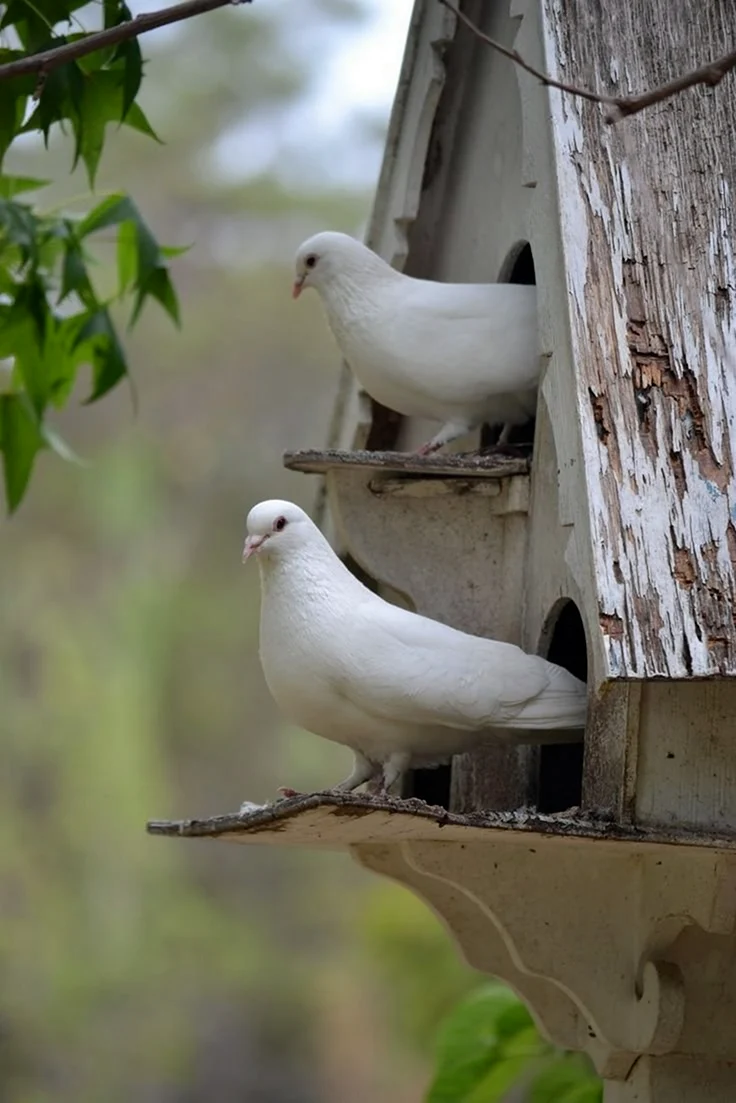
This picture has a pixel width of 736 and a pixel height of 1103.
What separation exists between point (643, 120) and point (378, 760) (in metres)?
0.99

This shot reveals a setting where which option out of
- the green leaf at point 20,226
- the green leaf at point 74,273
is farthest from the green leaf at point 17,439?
the green leaf at point 20,226

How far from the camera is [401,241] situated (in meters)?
3.18

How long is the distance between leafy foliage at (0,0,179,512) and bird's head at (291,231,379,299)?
285mm

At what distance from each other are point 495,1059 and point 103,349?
4.99 ft

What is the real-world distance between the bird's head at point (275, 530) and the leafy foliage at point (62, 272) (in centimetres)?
58

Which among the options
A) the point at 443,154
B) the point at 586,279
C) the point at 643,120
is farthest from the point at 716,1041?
the point at 443,154

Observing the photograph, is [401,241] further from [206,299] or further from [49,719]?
[206,299]

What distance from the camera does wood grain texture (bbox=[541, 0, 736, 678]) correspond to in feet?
6.68

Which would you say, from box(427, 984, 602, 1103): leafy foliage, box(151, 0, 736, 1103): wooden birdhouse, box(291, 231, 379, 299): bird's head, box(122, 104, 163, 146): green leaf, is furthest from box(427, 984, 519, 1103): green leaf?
box(122, 104, 163, 146): green leaf

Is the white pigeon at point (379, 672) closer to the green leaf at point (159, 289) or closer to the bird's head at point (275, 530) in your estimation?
the bird's head at point (275, 530)

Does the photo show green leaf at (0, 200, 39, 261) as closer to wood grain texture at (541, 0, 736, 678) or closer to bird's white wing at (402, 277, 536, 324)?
bird's white wing at (402, 277, 536, 324)

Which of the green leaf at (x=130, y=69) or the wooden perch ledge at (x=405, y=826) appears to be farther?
the green leaf at (x=130, y=69)

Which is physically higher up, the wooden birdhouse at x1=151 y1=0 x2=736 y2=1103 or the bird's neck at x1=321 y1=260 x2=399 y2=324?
the bird's neck at x1=321 y1=260 x2=399 y2=324

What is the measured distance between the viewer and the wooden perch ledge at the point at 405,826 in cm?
199
